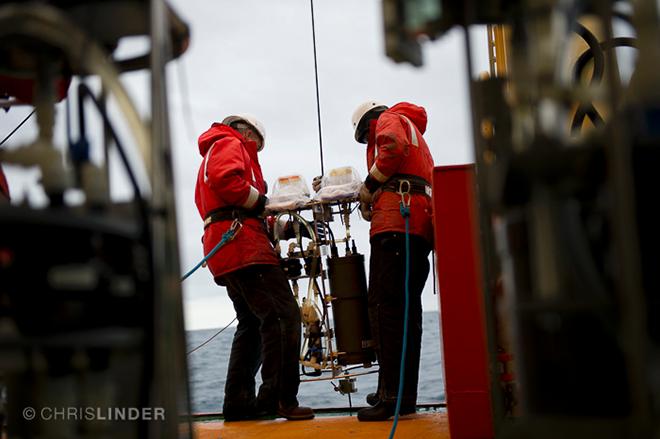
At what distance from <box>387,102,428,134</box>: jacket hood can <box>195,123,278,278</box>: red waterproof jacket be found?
1.00 metres

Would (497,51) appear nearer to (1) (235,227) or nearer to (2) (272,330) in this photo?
(1) (235,227)

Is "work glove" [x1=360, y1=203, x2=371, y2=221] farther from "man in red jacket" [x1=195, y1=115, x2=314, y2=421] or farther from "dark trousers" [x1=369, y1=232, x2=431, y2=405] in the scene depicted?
"man in red jacket" [x1=195, y1=115, x2=314, y2=421]

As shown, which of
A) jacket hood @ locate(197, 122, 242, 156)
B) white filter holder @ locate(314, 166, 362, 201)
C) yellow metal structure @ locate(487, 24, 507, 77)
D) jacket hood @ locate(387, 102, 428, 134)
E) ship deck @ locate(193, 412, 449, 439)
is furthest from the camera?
white filter holder @ locate(314, 166, 362, 201)

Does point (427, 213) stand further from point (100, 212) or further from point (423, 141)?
point (100, 212)

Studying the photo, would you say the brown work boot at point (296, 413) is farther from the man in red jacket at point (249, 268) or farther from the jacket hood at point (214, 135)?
the jacket hood at point (214, 135)

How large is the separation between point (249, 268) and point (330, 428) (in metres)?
1.13

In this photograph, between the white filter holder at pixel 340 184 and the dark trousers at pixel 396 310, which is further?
the white filter holder at pixel 340 184

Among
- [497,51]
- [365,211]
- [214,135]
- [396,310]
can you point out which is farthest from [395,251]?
[214,135]

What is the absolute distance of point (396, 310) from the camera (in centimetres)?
421

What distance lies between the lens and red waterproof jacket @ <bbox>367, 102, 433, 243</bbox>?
418 cm

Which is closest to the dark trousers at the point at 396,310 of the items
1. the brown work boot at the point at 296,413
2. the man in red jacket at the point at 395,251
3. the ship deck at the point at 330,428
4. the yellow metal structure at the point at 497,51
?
the man in red jacket at the point at 395,251

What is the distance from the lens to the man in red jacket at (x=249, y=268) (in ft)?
14.9

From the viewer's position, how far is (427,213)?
13.9 ft

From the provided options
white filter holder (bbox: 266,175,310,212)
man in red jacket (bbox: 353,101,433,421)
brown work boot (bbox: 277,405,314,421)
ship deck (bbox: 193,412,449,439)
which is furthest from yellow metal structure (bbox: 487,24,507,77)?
brown work boot (bbox: 277,405,314,421)
